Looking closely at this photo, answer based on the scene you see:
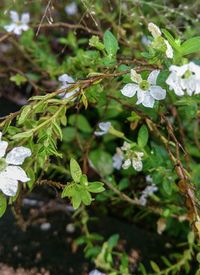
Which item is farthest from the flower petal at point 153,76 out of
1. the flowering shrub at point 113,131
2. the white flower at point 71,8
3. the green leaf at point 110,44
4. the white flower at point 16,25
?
the white flower at point 71,8

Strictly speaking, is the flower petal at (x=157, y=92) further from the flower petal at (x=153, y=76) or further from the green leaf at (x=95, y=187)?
the green leaf at (x=95, y=187)

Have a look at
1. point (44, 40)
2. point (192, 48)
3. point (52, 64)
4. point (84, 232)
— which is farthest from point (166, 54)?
point (44, 40)

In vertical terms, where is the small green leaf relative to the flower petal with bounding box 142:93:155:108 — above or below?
below

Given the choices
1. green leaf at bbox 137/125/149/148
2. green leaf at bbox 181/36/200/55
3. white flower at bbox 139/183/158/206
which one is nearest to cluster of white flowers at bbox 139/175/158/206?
white flower at bbox 139/183/158/206

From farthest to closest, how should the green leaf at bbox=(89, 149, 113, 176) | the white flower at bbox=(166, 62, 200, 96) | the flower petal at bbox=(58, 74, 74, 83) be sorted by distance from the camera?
1. the green leaf at bbox=(89, 149, 113, 176)
2. the flower petal at bbox=(58, 74, 74, 83)
3. the white flower at bbox=(166, 62, 200, 96)

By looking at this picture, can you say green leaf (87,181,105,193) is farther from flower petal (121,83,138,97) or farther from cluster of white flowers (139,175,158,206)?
cluster of white flowers (139,175,158,206)

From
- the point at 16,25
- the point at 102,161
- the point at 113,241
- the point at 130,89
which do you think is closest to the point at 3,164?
the point at 130,89

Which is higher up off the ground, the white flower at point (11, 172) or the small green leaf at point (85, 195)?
the white flower at point (11, 172)
